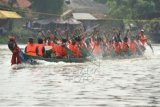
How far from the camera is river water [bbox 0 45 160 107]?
18.3 m

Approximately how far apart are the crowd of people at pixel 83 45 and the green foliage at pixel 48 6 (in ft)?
110

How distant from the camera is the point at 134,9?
8144 centimetres

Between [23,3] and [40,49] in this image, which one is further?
[23,3]

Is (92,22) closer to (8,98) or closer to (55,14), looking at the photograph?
(55,14)

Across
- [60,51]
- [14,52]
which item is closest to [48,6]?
[60,51]

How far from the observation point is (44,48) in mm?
33438

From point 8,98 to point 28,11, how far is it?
201ft

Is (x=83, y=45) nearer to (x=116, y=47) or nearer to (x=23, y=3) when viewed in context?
(x=116, y=47)

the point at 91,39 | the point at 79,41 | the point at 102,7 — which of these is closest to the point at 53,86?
the point at 79,41

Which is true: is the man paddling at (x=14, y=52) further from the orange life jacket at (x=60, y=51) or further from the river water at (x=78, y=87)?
the orange life jacket at (x=60, y=51)

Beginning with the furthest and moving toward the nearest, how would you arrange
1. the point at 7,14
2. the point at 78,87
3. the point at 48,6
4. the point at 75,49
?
the point at 48,6 → the point at 7,14 → the point at 75,49 → the point at 78,87

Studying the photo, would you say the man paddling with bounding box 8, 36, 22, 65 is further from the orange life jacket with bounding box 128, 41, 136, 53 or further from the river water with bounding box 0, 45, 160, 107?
the orange life jacket with bounding box 128, 41, 136, 53

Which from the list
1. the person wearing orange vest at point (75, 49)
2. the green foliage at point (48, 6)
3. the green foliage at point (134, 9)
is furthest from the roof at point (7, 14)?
the person wearing orange vest at point (75, 49)

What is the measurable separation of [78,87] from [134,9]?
60.3 m
